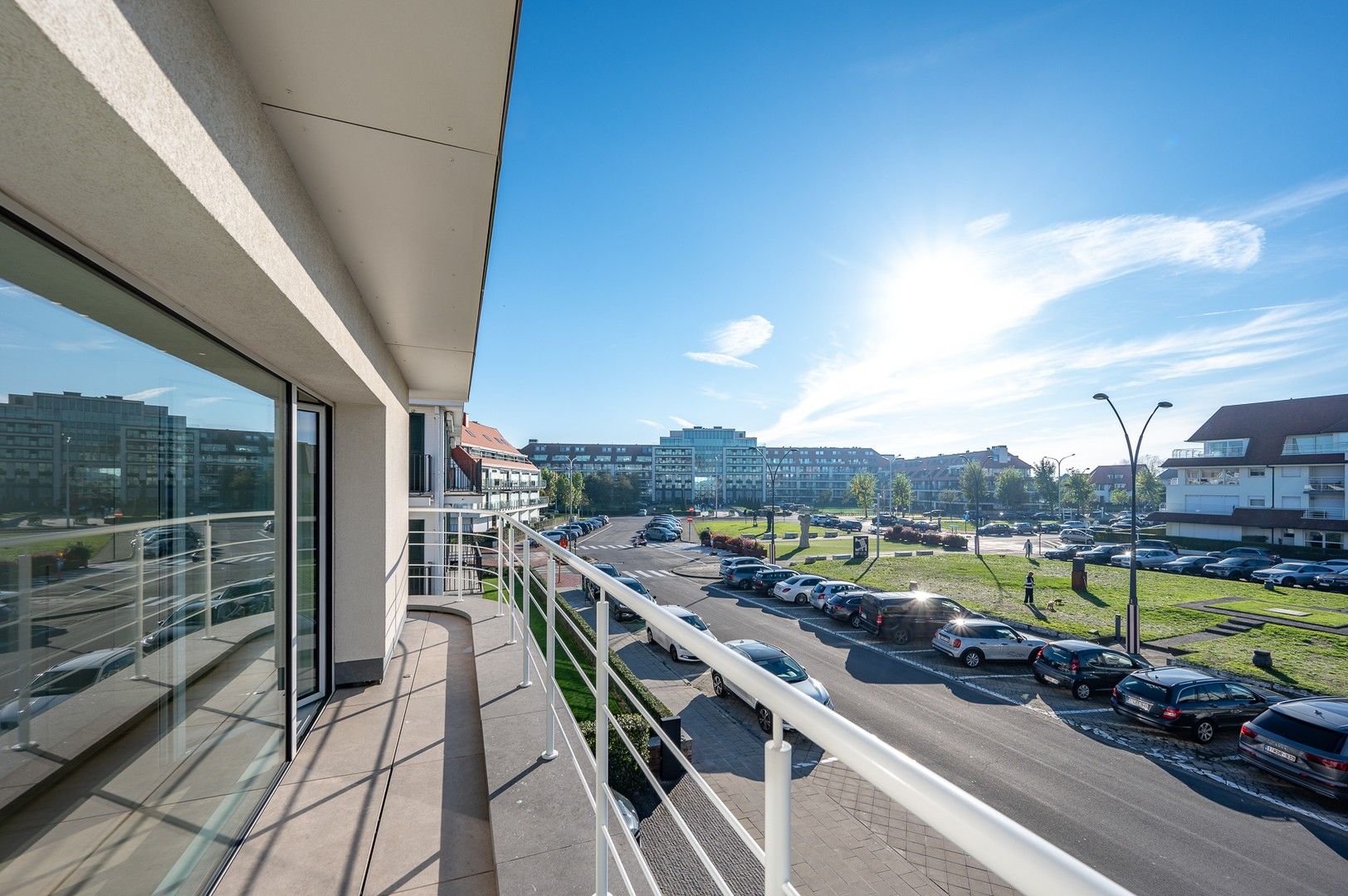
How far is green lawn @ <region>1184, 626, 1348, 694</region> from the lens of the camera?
12460 millimetres

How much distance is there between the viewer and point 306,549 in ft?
13.1

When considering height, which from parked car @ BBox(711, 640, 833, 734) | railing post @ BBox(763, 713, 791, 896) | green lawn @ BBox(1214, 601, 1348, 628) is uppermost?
railing post @ BBox(763, 713, 791, 896)

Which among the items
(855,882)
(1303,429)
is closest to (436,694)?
(855,882)

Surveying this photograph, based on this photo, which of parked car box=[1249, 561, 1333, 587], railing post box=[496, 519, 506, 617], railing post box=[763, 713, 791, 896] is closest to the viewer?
railing post box=[763, 713, 791, 896]

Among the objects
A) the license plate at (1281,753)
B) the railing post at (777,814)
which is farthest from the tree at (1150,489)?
the railing post at (777,814)

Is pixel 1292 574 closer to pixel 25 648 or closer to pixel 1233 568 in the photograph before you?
pixel 1233 568

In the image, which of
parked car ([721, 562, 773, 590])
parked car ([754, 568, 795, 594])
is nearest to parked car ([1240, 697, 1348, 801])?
parked car ([754, 568, 795, 594])

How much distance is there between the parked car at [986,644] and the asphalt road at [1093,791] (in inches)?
16.9

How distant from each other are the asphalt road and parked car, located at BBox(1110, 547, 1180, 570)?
881 inches

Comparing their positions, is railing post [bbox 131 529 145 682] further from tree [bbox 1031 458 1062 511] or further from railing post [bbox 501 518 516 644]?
tree [bbox 1031 458 1062 511]

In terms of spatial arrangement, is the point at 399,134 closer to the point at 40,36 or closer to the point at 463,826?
the point at 40,36

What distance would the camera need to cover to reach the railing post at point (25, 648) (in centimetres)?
145

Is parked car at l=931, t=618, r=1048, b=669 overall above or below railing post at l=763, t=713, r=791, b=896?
below

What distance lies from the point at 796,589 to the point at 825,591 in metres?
1.61
